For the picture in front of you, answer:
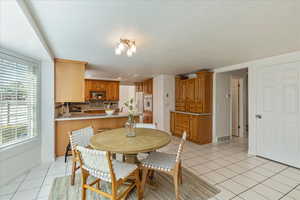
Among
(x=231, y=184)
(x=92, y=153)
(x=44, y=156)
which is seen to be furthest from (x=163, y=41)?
(x=44, y=156)

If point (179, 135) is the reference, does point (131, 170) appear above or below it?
above

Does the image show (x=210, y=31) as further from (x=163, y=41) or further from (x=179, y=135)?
(x=179, y=135)

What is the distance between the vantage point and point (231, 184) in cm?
206

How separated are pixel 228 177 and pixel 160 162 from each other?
1.31m

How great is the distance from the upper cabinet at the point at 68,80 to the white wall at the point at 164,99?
2684mm

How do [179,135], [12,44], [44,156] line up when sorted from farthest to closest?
[179,135]
[44,156]
[12,44]

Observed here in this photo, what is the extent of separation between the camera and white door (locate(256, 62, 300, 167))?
2.62 m

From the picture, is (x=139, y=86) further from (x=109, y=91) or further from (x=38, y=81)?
(x=38, y=81)

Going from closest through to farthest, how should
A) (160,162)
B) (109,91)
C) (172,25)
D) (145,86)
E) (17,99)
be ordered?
(172,25), (160,162), (17,99), (145,86), (109,91)

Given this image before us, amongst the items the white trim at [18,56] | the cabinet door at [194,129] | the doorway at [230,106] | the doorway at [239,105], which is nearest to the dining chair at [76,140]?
the white trim at [18,56]

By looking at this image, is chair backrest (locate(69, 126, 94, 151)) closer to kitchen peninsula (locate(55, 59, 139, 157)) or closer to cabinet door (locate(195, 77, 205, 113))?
kitchen peninsula (locate(55, 59, 139, 157))

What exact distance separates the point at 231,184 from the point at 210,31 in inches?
88.4

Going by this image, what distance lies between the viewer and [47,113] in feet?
9.29

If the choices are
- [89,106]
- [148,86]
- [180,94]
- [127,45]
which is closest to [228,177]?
[127,45]
